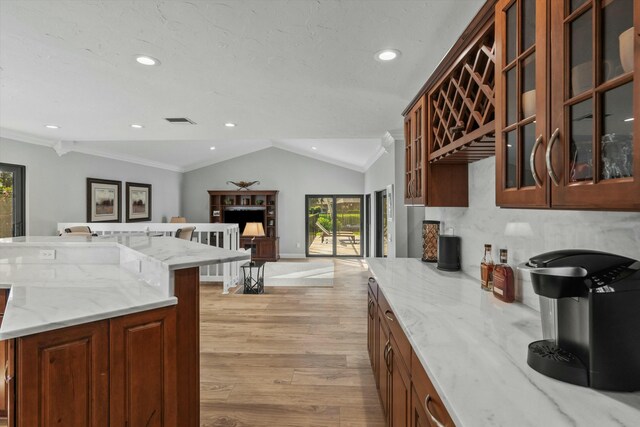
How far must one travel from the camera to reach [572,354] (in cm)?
92

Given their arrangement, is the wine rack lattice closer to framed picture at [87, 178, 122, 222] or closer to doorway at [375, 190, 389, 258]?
doorway at [375, 190, 389, 258]

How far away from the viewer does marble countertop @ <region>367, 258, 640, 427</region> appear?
0.76 meters

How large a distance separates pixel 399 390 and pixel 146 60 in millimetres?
2601

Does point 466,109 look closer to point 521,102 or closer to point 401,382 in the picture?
point 521,102

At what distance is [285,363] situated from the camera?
2.87m

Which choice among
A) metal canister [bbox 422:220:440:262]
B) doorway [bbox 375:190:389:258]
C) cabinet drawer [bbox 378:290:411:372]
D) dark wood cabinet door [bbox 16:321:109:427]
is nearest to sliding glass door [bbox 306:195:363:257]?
doorway [bbox 375:190:389:258]

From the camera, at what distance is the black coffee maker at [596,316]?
815mm

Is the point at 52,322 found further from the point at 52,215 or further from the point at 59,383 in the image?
the point at 52,215

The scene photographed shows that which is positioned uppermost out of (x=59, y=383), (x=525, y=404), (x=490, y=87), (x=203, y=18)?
(x=203, y=18)

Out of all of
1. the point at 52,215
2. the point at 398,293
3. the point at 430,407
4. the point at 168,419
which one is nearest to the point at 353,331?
the point at 398,293

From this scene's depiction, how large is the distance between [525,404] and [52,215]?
6882 millimetres

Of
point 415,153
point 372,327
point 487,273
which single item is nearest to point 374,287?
point 372,327

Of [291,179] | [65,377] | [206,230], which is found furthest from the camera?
[291,179]

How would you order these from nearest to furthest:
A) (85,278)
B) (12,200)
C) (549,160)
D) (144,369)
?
1. (549,160)
2. (144,369)
3. (85,278)
4. (12,200)
